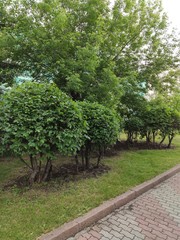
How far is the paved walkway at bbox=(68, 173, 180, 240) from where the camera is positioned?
2.41m

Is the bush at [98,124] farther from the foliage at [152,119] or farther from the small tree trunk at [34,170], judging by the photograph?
the foliage at [152,119]

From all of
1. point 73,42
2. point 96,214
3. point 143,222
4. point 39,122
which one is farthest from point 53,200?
point 73,42

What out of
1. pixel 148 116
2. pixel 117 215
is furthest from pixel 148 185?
pixel 148 116

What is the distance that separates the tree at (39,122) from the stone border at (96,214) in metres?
1.12

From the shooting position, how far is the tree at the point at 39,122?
307 cm

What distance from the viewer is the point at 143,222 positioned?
2727 millimetres

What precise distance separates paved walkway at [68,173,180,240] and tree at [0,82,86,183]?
1347 mm

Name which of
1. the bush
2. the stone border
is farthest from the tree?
the stone border

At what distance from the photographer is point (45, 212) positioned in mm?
2705

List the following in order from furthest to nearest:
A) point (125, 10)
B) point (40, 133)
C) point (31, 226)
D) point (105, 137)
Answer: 1. point (125, 10)
2. point (105, 137)
3. point (40, 133)
4. point (31, 226)

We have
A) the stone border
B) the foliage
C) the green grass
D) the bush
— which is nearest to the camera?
the stone border

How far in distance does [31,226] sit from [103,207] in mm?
1087

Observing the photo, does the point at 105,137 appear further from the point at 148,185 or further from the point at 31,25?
the point at 31,25

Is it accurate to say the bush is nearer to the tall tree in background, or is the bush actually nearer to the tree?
the tree
